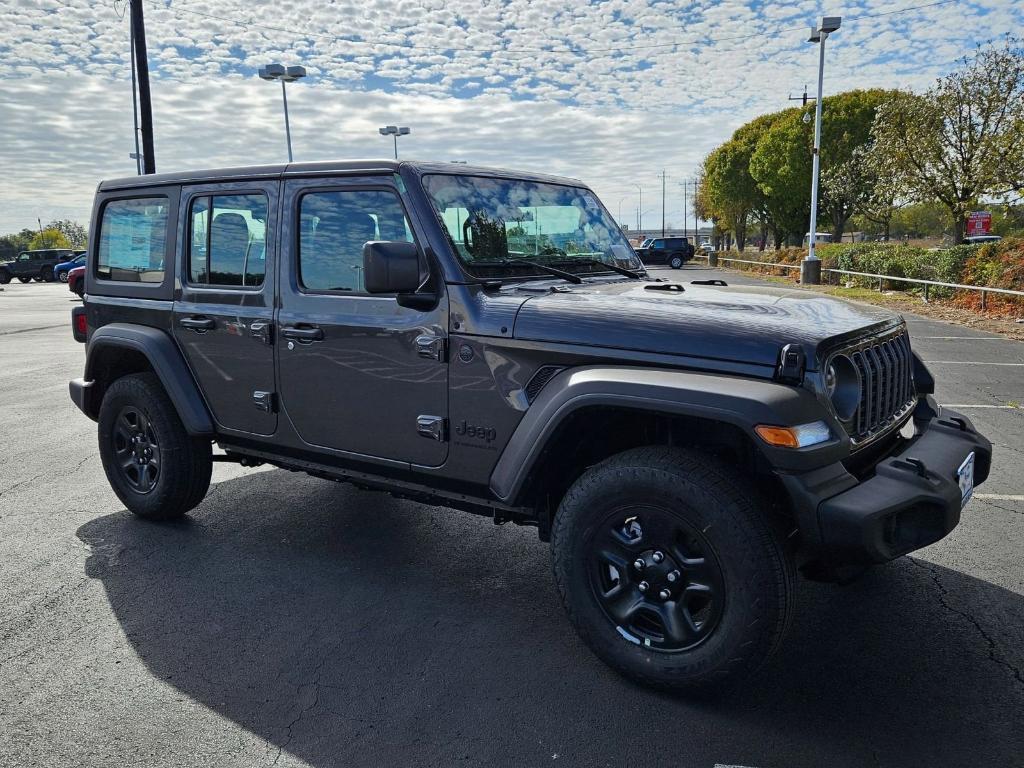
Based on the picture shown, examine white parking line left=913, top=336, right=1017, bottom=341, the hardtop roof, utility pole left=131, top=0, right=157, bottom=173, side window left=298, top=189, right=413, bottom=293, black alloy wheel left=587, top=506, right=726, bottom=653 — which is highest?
utility pole left=131, top=0, right=157, bottom=173

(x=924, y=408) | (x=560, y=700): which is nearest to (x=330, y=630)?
(x=560, y=700)

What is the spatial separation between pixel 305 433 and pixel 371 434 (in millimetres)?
460

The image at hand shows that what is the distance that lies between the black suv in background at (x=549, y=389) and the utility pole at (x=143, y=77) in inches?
480

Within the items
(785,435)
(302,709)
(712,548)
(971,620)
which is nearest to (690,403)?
(785,435)

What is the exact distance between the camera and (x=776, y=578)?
2.68 m

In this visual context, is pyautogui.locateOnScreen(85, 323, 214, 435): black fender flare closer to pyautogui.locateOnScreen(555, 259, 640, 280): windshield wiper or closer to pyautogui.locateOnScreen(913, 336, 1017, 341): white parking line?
pyautogui.locateOnScreen(555, 259, 640, 280): windshield wiper

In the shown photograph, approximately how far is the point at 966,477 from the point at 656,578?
132cm

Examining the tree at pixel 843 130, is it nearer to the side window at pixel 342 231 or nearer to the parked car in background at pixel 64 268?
the parked car in background at pixel 64 268

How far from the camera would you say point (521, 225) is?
385 cm

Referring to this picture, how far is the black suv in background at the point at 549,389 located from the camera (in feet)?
8.96

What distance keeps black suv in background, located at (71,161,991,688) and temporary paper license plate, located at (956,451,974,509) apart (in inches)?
1.0

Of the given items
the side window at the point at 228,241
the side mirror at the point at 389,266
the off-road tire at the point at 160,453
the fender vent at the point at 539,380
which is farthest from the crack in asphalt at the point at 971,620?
the off-road tire at the point at 160,453

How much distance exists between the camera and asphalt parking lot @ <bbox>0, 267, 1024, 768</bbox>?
2701 mm

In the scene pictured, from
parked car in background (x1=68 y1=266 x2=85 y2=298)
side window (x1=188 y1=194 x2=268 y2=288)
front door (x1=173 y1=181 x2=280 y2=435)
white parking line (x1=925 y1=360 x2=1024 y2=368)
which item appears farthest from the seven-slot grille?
white parking line (x1=925 y1=360 x2=1024 y2=368)
